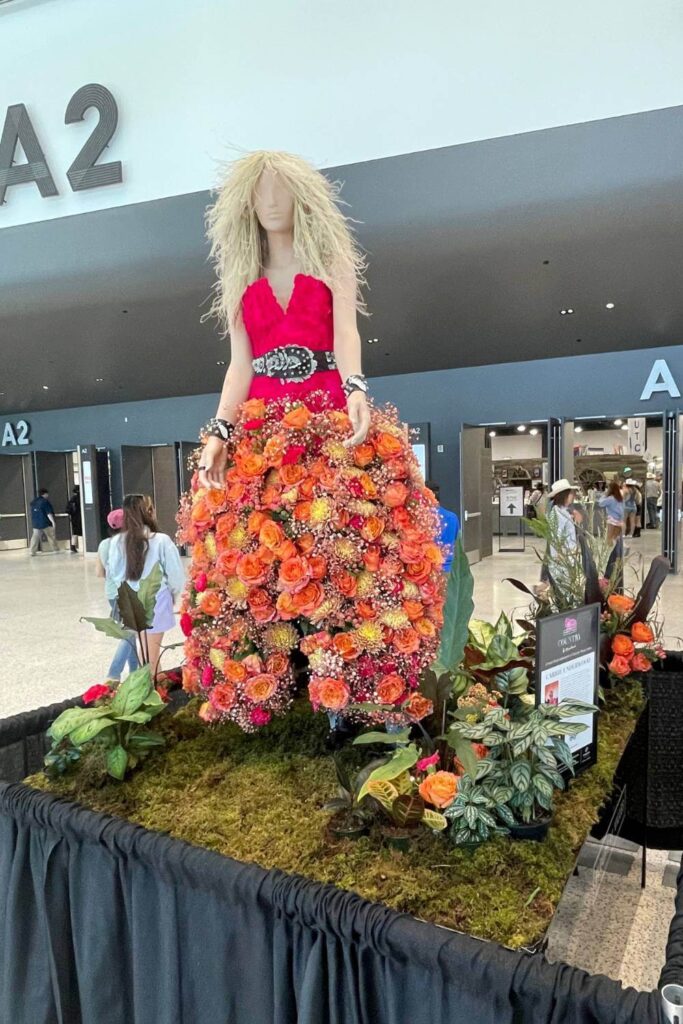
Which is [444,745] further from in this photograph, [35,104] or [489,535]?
[489,535]

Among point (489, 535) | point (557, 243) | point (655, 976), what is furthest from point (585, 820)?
point (489, 535)

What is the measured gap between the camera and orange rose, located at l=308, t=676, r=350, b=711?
43.6 inches

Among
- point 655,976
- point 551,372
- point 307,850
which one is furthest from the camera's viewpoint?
point 551,372

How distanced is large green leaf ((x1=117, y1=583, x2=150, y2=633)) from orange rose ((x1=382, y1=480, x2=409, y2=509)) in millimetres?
548

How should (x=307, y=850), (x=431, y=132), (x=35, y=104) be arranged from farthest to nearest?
1. (x=35, y=104)
2. (x=431, y=132)
3. (x=307, y=850)

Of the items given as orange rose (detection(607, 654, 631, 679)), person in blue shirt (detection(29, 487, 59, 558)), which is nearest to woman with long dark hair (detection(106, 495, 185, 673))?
orange rose (detection(607, 654, 631, 679))

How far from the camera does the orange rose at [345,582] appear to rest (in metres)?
1.14

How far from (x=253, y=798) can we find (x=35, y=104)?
4.53 metres

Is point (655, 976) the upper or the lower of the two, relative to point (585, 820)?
lower

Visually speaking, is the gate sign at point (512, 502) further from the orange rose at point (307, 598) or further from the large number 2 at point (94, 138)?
the orange rose at point (307, 598)

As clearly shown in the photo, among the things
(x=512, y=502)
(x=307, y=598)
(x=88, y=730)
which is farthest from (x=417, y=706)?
(x=512, y=502)

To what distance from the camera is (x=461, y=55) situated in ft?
11.6

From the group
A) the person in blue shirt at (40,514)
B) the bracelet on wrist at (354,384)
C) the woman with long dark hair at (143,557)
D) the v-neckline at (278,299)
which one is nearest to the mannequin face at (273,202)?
the v-neckline at (278,299)

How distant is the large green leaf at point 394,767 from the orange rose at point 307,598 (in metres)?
0.28
